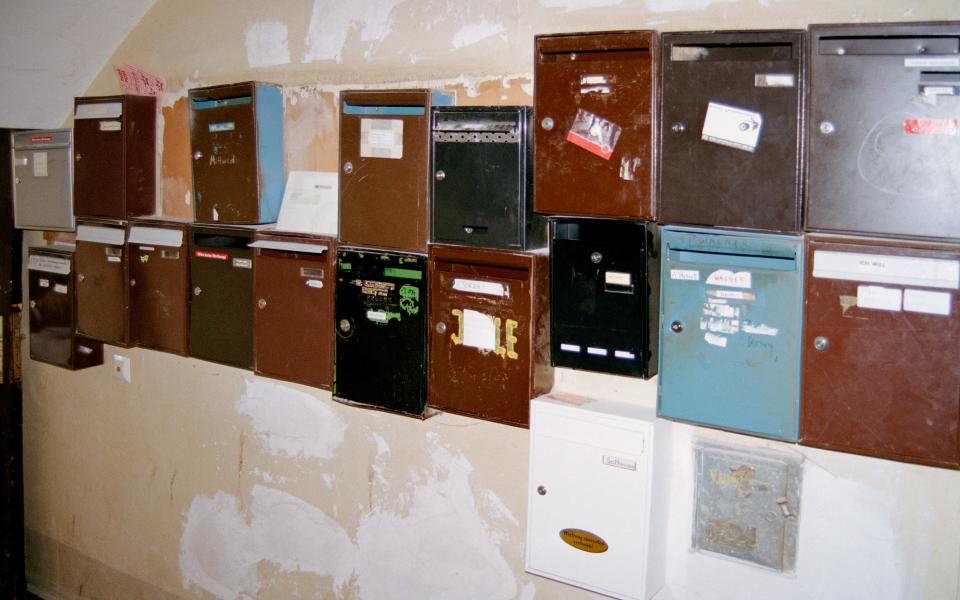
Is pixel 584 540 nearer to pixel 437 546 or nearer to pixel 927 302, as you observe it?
pixel 437 546

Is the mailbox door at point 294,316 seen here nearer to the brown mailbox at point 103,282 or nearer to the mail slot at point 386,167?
the mail slot at point 386,167

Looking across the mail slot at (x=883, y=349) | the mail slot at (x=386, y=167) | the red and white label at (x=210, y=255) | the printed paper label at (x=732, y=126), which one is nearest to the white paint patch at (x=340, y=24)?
the mail slot at (x=386, y=167)

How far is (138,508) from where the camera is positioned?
3.47 meters

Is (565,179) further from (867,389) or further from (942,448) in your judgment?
(942,448)

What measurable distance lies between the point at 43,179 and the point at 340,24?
146 centimetres

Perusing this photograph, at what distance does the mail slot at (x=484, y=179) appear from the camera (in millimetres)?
2061

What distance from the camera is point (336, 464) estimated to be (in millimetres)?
2828

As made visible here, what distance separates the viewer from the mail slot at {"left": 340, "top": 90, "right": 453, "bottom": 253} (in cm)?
221

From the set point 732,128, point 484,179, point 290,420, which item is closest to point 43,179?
point 290,420

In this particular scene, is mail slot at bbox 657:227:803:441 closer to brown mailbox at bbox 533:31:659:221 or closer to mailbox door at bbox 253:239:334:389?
brown mailbox at bbox 533:31:659:221

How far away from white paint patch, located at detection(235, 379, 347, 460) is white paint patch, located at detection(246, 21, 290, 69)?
1.12 meters

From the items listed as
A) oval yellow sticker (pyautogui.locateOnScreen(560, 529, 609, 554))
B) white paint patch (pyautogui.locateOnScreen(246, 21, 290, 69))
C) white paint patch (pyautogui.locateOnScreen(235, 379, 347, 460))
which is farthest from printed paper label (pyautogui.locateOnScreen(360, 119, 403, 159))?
oval yellow sticker (pyautogui.locateOnScreen(560, 529, 609, 554))

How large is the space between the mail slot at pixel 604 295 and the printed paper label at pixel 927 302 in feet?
1.79

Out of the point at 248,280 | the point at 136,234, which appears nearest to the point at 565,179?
the point at 248,280
